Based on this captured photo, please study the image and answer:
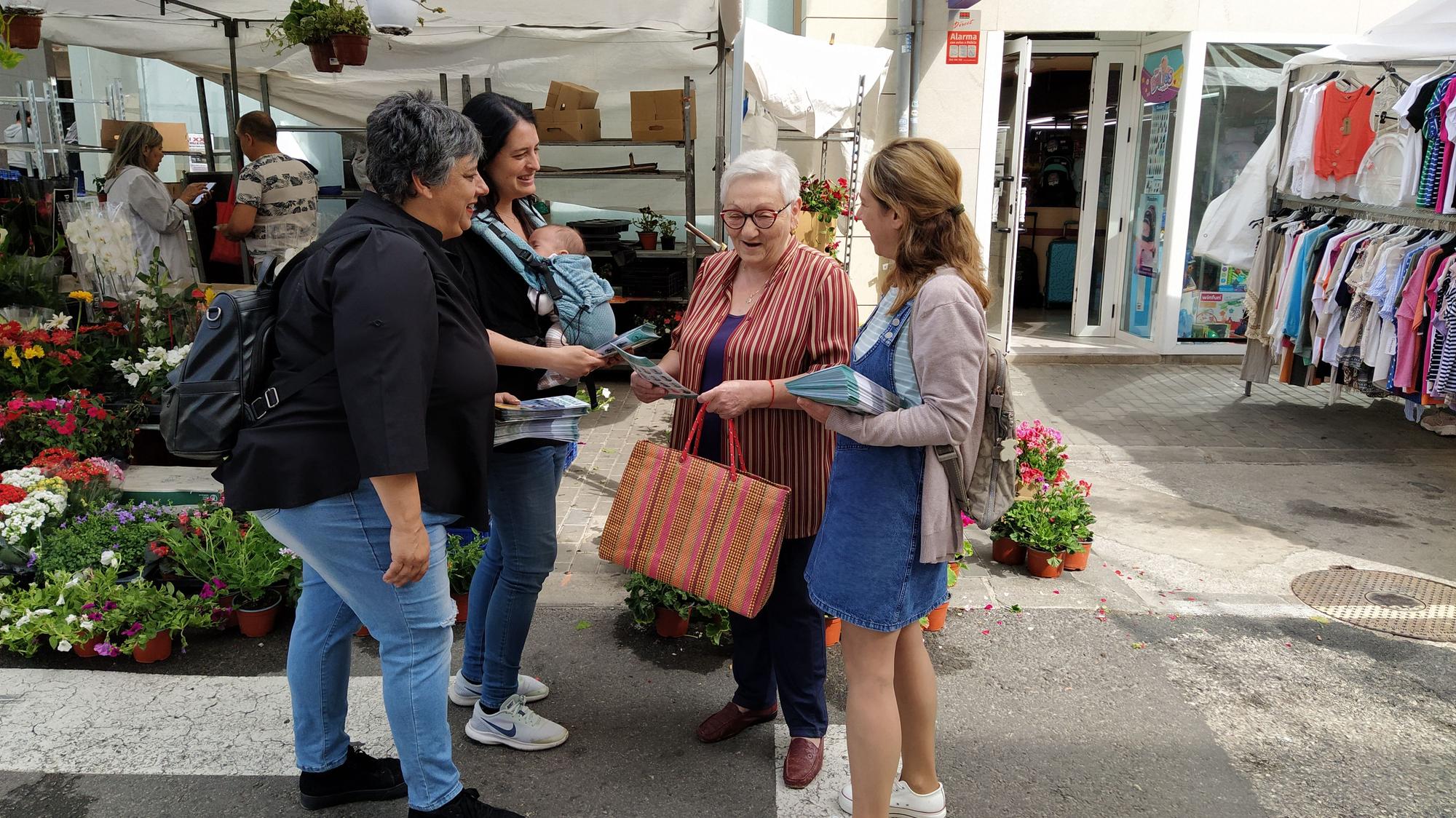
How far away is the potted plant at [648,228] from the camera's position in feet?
28.8

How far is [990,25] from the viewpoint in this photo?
29.0 feet

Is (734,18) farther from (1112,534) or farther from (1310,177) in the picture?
(1310,177)

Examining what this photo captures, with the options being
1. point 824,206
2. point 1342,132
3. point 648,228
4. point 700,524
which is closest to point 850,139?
point 824,206

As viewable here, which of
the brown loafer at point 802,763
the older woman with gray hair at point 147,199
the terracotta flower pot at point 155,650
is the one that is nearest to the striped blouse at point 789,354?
the brown loafer at point 802,763

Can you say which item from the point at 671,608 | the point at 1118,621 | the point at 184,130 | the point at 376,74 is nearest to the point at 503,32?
the point at 376,74

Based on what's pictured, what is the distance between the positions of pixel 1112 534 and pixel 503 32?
19.6ft

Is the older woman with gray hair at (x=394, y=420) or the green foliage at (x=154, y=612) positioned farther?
the green foliage at (x=154, y=612)

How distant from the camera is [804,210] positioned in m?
7.52

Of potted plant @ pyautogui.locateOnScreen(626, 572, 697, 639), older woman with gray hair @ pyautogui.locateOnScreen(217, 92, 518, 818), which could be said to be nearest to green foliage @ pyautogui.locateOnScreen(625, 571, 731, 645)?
potted plant @ pyautogui.locateOnScreen(626, 572, 697, 639)

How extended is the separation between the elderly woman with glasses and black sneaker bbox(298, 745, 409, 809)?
3.63 feet

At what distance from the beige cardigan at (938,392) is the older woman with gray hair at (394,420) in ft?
3.11

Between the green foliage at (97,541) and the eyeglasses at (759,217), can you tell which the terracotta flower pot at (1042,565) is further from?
the green foliage at (97,541)

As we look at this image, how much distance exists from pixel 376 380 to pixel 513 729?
1499 millimetres

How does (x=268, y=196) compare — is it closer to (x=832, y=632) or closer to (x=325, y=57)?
(x=325, y=57)
